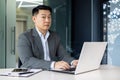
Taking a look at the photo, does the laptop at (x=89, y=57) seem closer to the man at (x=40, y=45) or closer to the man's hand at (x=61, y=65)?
the man's hand at (x=61, y=65)

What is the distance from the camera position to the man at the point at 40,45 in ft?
7.48

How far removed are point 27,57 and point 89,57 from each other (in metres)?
0.57

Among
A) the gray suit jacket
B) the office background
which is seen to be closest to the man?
the gray suit jacket

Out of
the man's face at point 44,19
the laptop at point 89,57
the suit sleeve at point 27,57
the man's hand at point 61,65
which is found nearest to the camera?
the laptop at point 89,57

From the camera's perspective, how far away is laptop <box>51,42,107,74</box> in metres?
1.90

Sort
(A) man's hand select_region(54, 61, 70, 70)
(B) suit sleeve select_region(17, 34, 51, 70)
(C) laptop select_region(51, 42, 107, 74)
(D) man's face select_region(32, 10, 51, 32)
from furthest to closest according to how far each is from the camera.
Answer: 1. (D) man's face select_region(32, 10, 51, 32)
2. (B) suit sleeve select_region(17, 34, 51, 70)
3. (A) man's hand select_region(54, 61, 70, 70)
4. (C) laptop select_region(51, 42, 107, 74)

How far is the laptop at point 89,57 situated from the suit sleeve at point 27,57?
15 cm

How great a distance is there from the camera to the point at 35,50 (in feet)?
7.93

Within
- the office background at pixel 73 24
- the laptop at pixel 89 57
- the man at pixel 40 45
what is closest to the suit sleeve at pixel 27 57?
the man at pixel 40 45

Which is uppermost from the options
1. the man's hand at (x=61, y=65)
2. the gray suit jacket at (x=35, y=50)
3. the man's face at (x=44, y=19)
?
the man's face at (x=44, y=19)

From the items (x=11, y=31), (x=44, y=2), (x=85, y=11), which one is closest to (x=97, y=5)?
(x=85, y=11)

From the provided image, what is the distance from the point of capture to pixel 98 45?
2.08 meters

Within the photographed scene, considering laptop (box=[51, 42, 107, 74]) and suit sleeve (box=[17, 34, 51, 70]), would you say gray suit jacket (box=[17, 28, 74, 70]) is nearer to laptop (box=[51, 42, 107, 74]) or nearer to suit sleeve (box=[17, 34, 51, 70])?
suit sleeve (box=[17, 34, 51, 70])

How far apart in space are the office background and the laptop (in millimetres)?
2811
